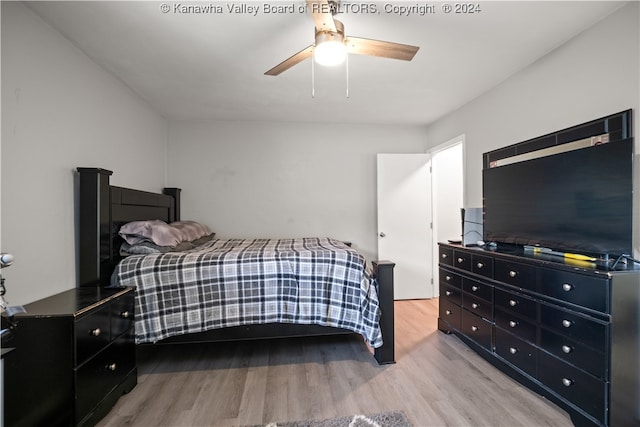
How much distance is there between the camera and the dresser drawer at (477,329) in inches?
89.0

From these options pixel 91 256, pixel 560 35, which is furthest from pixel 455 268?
pixel 91 256

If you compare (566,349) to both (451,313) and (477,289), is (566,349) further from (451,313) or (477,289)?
(451,313)

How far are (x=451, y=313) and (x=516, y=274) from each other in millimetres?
902

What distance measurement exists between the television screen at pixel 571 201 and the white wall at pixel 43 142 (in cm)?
327

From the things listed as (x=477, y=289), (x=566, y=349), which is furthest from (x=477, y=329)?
(x=566, y=349)

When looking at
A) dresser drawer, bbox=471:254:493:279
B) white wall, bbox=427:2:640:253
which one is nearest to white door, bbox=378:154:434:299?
white wall, bbox=427:2:640:253

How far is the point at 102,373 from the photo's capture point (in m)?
1.68

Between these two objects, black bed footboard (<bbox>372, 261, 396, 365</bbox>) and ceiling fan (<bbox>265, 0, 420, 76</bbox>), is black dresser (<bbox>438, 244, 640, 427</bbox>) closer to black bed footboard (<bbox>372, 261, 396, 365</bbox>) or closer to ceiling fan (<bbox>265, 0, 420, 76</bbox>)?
black bed footboard (<bbox>372, 261, 396, 365</bbox>)

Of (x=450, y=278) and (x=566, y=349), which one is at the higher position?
(x=450, y=278)

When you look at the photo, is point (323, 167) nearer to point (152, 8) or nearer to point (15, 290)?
point (152, 8)

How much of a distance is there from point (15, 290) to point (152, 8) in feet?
5.85

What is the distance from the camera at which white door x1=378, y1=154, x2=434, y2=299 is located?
402 cm

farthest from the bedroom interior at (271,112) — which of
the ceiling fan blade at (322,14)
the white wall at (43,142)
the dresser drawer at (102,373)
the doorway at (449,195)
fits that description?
the doorway at (449,195)

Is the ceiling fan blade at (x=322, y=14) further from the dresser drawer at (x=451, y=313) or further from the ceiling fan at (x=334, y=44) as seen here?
the dresser drawer at (x=451, y=313)
